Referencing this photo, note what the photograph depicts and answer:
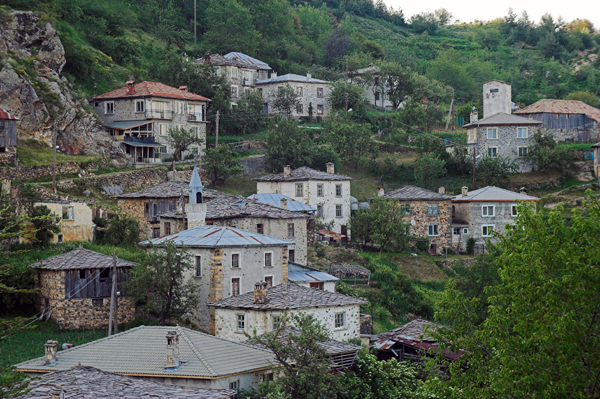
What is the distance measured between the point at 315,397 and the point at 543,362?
917 centimetres

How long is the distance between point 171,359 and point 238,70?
62015 millimetres

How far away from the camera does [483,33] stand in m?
156

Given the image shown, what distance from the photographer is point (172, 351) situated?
28.5 meters

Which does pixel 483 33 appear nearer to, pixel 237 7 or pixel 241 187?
pixel 237 7

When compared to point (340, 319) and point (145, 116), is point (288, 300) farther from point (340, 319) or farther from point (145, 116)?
point (145, 116)

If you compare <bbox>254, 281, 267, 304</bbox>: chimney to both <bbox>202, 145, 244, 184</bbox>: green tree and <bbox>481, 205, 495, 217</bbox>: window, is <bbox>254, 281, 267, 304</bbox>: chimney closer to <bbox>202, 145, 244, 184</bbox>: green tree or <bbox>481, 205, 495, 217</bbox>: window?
<bbox>202, 145, 244, 184</bbox>: green tree

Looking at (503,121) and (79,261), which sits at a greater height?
(503,121)

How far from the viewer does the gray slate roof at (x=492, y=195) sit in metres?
64.5

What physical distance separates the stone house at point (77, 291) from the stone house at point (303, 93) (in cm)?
4574

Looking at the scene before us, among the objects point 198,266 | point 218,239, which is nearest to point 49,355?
point 198,266

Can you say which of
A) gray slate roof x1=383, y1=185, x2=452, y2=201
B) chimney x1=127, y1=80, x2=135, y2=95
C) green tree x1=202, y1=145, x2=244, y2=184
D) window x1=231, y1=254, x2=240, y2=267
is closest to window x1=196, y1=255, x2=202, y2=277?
window x1=231, y1=254, x2=240, y2=267

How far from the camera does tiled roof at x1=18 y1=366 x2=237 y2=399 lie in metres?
24.0

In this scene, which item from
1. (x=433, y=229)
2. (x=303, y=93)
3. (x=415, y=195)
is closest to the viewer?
(x=433, y=229)

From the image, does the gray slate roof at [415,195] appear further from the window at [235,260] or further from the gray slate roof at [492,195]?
the window at [235,260]
